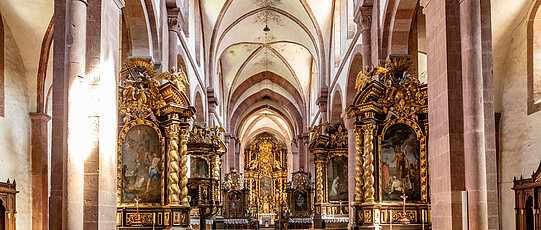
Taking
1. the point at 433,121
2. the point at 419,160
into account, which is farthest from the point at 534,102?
the point at 433,121

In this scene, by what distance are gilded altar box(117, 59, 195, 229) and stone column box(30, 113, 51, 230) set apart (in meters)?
3.04

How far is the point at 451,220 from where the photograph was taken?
Answer: 891 centimetres

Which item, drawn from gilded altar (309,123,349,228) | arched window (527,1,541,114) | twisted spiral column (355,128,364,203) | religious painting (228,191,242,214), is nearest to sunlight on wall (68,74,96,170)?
twisted spiral column (355,128,364,203)

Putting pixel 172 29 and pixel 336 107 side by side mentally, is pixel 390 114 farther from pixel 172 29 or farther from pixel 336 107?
pixel 336 107

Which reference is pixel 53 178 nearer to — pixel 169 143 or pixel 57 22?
pixel 57 22

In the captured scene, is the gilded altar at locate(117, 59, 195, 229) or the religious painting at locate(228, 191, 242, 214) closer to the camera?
the gilded altar at locate(117, 59, 195, 229)

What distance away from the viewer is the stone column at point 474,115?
338 inches

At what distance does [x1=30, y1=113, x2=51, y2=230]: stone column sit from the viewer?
49.3ft

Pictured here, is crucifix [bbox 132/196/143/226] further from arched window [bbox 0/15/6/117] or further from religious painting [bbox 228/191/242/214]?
religious painting [bbox 228/191/242/214]

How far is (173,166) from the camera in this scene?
13.3 metres

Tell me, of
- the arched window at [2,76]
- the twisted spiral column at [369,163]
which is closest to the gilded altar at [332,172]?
the twisted spiral column at [369,163]

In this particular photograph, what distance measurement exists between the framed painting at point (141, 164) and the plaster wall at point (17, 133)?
9.44ft

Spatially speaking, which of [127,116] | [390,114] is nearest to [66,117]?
[127,116]

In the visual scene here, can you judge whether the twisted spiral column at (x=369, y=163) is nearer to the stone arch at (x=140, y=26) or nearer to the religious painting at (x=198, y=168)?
the stone arch at (x=140, y=26)
